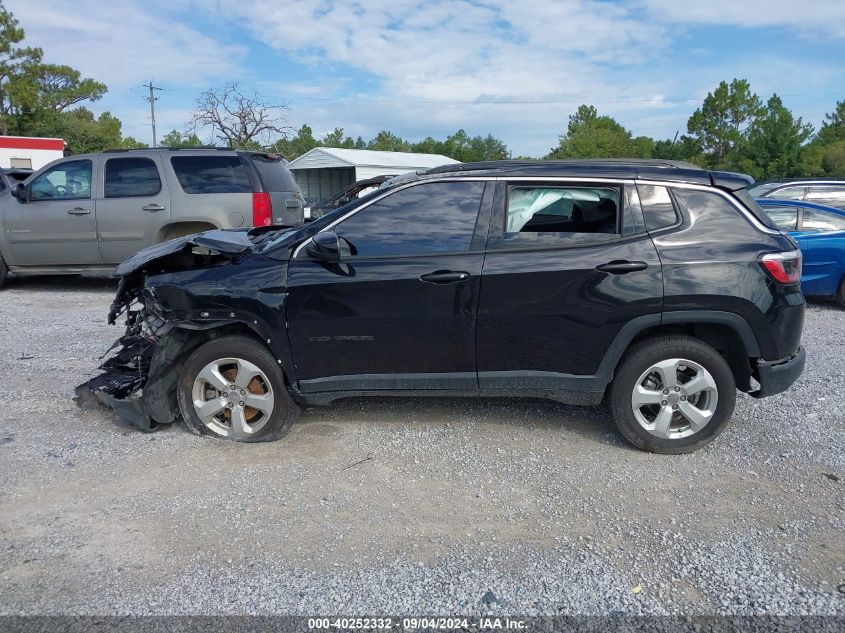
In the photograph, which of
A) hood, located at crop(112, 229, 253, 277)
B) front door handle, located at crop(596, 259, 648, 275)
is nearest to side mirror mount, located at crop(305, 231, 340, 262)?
hood, located at crop(112, 229, 253, 277)

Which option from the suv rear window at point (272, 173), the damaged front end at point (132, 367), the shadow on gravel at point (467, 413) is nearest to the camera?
the damaged front end at point (132, 367)

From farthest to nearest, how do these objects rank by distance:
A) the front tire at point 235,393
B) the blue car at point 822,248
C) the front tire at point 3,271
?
the front tire at point 3,271 < the blue car at point 822,248 < the front tire at point 235,393

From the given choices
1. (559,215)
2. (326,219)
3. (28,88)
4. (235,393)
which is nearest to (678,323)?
(559,215)

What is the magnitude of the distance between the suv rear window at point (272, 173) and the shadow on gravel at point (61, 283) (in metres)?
3.00

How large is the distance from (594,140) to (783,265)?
176 ft

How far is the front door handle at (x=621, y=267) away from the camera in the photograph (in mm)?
3922

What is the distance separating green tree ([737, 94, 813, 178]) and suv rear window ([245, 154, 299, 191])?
30.2 metres

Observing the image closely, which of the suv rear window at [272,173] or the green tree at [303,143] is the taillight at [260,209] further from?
the green tree at [303,143]

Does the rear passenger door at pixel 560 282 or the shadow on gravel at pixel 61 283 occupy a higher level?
the rear passenger door at pixel 560 282

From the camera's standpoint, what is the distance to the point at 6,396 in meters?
5.21

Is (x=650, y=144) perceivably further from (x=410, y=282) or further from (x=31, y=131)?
(x=410, y=282)

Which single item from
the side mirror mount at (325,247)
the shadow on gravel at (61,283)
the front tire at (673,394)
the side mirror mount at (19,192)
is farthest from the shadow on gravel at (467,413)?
the side mirror mount at (19,192)

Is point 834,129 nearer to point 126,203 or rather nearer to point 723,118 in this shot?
point 723,118

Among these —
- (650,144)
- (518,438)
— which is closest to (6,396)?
(518,438)
